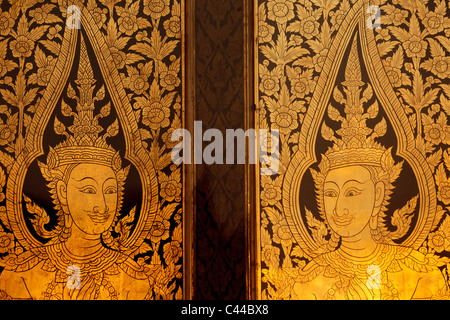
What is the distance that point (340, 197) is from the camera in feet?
5.54

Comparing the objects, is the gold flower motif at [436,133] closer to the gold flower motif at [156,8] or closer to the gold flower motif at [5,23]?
the gold flower motif at [156,8]

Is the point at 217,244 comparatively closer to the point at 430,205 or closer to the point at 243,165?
the point at 243,165

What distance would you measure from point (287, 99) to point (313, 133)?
0.19m

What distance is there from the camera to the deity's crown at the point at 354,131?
170cm

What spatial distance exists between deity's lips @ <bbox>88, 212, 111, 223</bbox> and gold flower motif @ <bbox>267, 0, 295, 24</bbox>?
1.13m

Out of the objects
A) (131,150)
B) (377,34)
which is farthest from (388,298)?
(131,150)

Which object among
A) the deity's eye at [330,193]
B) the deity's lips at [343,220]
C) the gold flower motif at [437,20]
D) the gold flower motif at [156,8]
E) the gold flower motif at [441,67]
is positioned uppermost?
the gold flower motif at [156,8]

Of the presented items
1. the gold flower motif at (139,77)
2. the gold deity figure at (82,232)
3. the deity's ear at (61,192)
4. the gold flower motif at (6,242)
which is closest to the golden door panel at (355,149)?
the gold flower motif at (139,77)

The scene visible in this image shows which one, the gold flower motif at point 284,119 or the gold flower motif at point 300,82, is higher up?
the gold flower motif at point 300,82

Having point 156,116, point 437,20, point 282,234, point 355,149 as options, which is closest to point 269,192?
point 282,234

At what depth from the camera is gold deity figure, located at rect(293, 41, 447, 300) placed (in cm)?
166

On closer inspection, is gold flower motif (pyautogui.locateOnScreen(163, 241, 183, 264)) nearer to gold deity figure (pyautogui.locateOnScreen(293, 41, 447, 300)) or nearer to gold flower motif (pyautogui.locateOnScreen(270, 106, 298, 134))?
gold deity figure (pyautogui.locateOnScreen(293, 41, 447, 300))

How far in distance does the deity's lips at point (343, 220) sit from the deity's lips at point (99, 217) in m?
0.99

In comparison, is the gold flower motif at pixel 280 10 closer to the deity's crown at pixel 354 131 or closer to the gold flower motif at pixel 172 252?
the deity's crown at pixel 354 131
